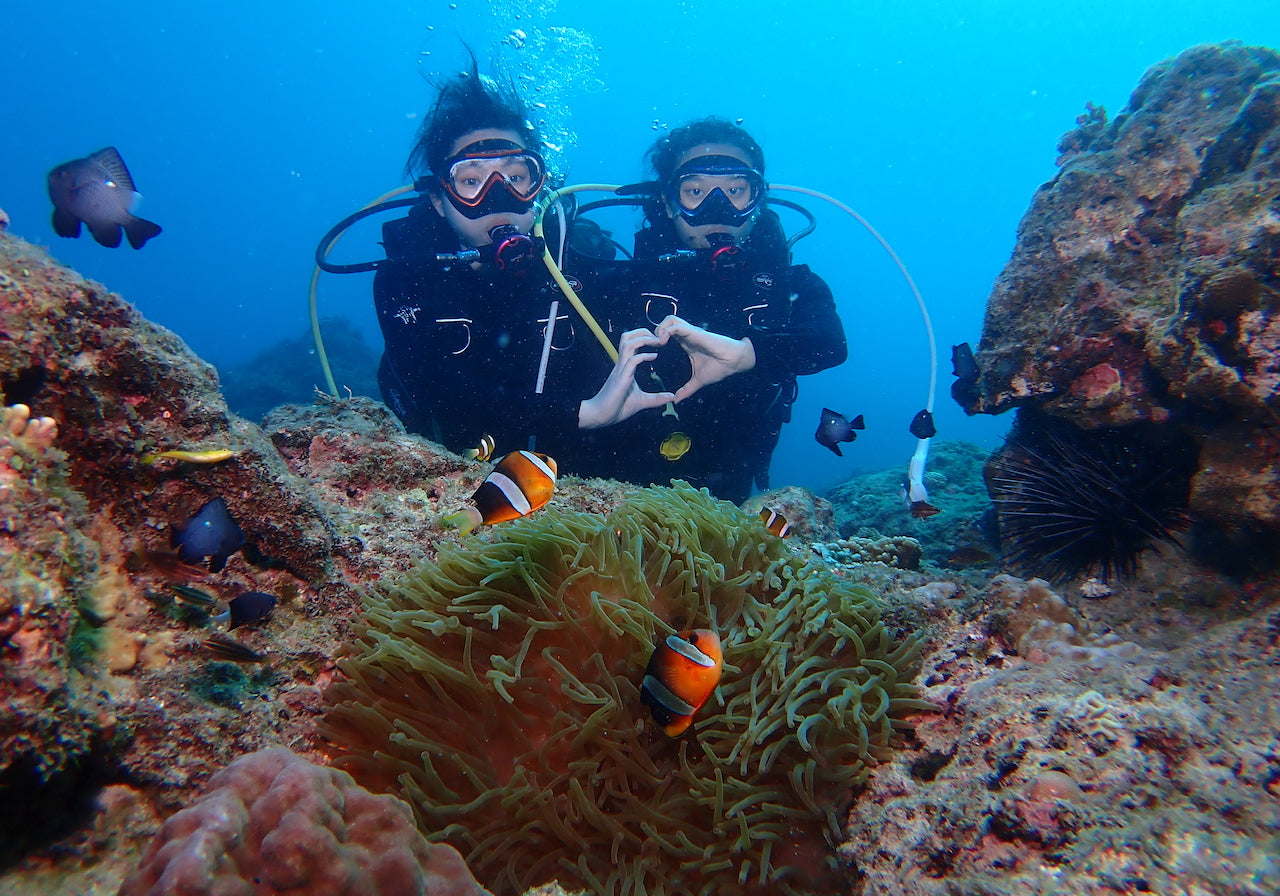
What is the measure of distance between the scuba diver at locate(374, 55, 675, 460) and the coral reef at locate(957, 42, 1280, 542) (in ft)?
10.6

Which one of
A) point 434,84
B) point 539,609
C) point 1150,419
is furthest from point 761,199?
point 539,609

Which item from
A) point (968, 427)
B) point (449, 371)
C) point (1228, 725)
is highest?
point (968, 427)

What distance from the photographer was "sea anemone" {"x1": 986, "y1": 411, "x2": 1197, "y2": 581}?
3.13m

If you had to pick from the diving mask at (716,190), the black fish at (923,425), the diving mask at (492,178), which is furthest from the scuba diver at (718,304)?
the black fish at (923,425)

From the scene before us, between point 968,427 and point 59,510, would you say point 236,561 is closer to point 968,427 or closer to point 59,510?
point 59,510

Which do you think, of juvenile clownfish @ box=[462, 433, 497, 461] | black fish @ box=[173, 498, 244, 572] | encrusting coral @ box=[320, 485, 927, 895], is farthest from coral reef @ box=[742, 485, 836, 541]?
black fish @ box=[173, 498, 244, 572]

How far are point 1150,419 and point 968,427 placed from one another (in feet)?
221

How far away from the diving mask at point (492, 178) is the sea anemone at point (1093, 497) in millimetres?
4685

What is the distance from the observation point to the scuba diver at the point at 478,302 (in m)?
5.29

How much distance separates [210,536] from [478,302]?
3966 mm

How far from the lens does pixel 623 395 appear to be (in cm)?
474

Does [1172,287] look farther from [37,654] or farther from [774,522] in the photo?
[37,654]

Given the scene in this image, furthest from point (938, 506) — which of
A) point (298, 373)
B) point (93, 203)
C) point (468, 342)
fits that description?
point (298, 373)

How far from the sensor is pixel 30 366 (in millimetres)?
1693
